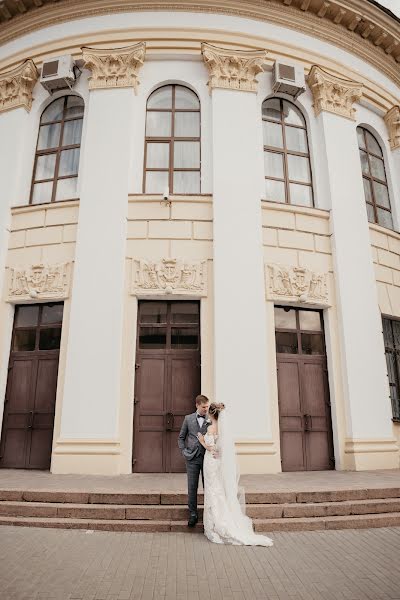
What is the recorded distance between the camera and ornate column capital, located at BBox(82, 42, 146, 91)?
1049cm

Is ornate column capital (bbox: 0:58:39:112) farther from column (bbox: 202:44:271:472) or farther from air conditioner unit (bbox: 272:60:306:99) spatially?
air conditioner unit (bbox: 272:60:306:99)

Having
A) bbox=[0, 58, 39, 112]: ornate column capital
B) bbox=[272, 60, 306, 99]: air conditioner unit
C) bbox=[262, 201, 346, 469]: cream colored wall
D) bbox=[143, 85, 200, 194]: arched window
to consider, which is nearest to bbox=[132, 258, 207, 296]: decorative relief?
bbox=[262, 201, 346, 469]: cream colored wall

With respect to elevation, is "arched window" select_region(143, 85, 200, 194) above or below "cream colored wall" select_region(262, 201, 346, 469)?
above

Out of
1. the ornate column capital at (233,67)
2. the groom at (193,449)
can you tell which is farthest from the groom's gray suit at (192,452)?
the ornate column capital at (233,67)

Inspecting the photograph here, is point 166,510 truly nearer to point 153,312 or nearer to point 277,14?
point 153,312

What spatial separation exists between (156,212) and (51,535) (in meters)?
6.65

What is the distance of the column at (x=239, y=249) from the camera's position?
8469 mm

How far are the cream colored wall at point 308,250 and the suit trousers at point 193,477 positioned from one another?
3.89 metres

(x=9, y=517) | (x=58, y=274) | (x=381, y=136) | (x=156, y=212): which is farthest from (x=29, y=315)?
(x=381, y=136)

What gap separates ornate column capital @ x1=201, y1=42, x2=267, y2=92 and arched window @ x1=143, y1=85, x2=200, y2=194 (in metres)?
0.77

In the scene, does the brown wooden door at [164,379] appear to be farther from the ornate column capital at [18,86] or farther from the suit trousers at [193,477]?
the ornate column capital at [18,86]

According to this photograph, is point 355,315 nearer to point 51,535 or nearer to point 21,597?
point 51,535

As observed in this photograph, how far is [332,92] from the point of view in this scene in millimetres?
11367

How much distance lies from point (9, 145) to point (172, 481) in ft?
29.3
